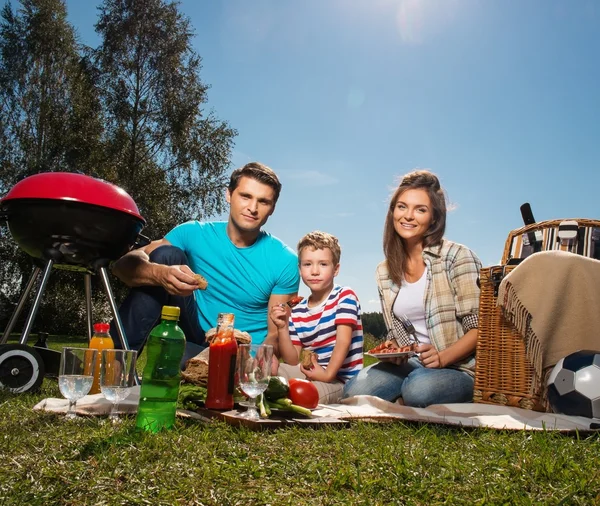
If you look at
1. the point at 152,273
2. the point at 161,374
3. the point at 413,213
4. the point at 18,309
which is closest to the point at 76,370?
the point at 161,374

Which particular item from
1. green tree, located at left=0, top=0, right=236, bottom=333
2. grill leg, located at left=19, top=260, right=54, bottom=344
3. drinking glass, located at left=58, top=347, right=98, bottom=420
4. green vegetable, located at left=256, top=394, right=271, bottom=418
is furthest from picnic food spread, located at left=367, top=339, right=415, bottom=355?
green tree, located at left=0, top=0, right=236, bottom=333

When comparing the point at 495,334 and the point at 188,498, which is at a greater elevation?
the point at 495,334

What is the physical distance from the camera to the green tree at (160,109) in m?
16.8

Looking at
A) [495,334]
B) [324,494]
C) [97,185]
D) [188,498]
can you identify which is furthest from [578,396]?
[97,185]

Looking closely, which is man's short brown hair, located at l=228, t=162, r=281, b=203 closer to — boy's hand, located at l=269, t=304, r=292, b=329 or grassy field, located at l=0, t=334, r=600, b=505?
boy's hand, located at l=269, t=304, r=292, b=329

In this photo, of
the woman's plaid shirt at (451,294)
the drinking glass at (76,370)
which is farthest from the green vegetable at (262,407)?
the woman's plaid shirt at (451,294)

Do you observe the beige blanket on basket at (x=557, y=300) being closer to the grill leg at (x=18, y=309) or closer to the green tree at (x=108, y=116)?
the grill leg at (x=18, y=309)

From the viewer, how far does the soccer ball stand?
2729 millimetres

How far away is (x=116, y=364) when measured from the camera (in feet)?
7.45

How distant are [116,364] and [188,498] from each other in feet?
3.06

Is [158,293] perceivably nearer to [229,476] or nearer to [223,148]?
[229,476]

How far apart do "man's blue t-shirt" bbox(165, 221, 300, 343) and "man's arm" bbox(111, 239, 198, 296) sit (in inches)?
11.5

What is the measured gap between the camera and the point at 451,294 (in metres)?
3.43

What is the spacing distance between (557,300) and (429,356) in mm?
759
